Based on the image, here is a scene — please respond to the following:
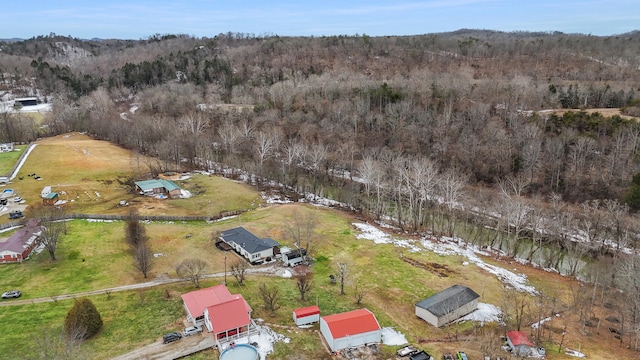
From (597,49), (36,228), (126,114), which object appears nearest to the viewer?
(36,228)

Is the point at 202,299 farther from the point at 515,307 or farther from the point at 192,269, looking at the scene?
the point at 515,307

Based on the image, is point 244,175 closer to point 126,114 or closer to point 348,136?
point 348,136

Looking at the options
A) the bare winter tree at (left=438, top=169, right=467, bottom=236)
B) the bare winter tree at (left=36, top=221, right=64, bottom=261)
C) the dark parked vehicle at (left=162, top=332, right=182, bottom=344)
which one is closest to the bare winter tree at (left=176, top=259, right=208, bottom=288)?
the dark parked vehicle at (left=162, top=332, right=182, bottom=344)

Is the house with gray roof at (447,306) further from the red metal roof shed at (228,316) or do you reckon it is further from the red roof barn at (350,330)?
the red metal roof shed at (228,316)

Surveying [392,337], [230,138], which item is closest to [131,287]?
[392,337]

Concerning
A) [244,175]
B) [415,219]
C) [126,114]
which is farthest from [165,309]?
[126,114]

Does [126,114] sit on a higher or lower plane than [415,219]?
higher

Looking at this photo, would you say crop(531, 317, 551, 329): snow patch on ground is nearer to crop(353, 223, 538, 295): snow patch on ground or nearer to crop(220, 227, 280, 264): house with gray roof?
crop(353, 223, 538, 295): snow patch on ground
